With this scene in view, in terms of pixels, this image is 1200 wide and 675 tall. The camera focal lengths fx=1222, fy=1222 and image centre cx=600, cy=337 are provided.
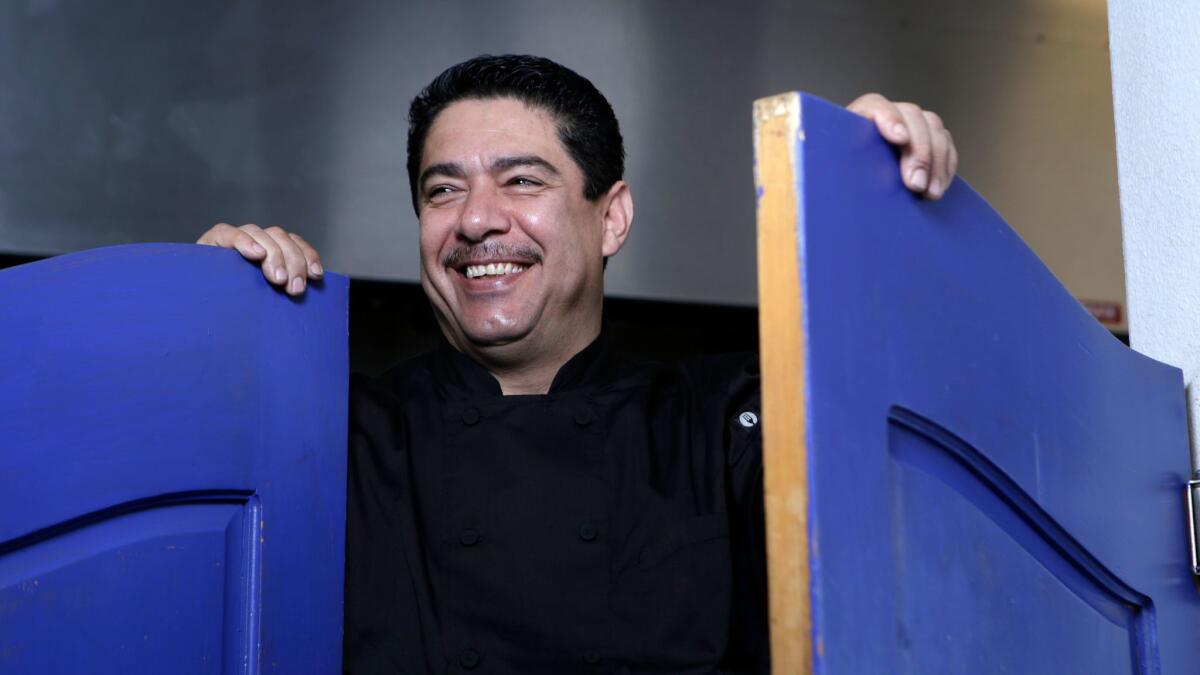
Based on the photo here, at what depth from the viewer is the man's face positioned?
64.5 inches

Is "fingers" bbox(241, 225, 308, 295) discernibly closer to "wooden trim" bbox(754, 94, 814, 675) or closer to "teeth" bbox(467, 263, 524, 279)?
"teeth" bbox(467, 263, 524, 279)

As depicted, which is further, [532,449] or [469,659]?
[532,449]

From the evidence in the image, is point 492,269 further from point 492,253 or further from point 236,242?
point 236,242

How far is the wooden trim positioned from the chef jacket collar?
2.93 feet

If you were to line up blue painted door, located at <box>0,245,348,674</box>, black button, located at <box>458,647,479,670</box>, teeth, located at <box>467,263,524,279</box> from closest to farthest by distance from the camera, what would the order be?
1. blue painted door, located at <box>0,245,348,674</box>
2. black button, located at <box>458,647,479,670</box>
3. teeth, located at <box>467,263,524,279</box>

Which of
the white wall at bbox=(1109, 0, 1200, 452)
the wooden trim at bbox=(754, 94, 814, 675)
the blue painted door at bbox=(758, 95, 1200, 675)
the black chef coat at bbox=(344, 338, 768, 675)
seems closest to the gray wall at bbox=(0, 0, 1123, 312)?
the black chef coat at bbox=(344, 338, 768, 675)

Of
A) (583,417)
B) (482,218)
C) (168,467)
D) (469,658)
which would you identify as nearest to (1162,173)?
(583,417)

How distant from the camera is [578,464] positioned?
152 cm

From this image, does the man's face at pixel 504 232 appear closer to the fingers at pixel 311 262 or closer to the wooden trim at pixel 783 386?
the fingers at pixel 311 262

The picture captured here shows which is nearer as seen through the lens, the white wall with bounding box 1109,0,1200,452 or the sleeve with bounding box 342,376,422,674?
the white wall with bounding box 1109,0,1200,452

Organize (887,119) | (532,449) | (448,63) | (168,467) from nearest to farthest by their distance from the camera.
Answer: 1. (887,119)
2. (168,467)
3. (532,449)
4. (448,63)

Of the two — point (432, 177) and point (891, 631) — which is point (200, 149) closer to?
point (432, 177)

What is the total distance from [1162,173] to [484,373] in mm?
879

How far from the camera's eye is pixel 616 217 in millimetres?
1827
